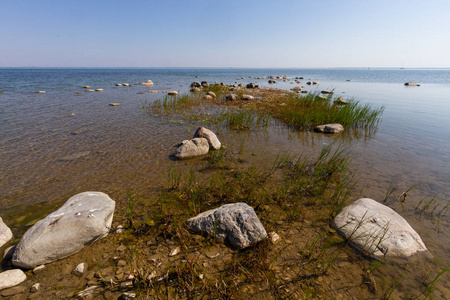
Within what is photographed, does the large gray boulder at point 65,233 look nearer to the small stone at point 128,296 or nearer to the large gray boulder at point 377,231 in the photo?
the small stone at point 128,296

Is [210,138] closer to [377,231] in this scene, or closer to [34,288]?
[377,231]

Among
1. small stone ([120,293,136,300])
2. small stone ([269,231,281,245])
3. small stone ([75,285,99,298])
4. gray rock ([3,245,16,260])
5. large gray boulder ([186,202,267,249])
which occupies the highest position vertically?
large gray boulder ([186,202,267,249])

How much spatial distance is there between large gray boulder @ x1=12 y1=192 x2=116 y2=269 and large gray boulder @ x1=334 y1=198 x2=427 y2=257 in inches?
179

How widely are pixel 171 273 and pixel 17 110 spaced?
1654 cm

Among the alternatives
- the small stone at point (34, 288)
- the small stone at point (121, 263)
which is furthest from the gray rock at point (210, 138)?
the small stone at point (34, 288)

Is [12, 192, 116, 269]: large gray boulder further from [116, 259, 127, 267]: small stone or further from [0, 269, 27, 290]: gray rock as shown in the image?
[116, 259, 127, 267]: small stone

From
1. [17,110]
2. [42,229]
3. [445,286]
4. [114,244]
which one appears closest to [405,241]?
[445,286]

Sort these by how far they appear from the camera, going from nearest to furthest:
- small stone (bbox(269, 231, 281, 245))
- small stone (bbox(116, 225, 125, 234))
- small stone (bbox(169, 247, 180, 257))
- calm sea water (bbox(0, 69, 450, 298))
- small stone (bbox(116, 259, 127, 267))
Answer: small stone (bbox(116, 259, 127, 267))
small stone (bbox(169, 247, 180, 257))
small stone (bbox(269, 231, 281, 245))
small stone (bbox(116, 225, 125, 234))
calm sea water (bbox(0, 69, 450, 298))

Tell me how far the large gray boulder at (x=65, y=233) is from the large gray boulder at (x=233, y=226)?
160cm

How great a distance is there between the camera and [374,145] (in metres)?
8.95

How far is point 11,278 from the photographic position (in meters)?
2.75

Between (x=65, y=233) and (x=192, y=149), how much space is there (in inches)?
174

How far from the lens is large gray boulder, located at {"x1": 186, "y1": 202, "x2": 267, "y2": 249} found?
135 inches

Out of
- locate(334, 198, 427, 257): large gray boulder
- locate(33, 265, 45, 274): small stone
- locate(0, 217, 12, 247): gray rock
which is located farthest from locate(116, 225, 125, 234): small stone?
locate(334, 198, 427, 257): large gray boulder
